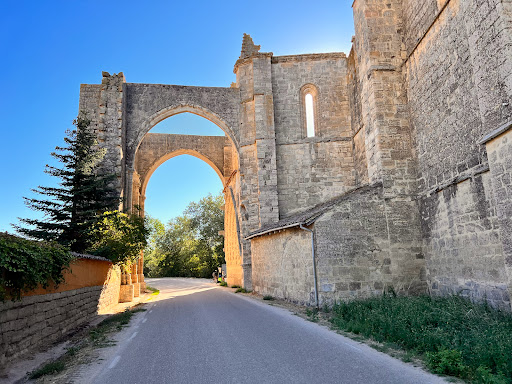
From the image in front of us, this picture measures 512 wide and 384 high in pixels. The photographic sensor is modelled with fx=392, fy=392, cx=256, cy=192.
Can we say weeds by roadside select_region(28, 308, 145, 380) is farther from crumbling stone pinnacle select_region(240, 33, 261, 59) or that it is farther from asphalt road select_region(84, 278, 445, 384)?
crumbling stone pinnacle select_region(240, 33, 261, 59)

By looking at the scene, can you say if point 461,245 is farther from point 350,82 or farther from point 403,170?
point 350,82

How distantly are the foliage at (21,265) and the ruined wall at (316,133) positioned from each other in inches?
489

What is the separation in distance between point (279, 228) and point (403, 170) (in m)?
4.23

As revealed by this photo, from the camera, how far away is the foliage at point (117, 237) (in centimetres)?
1449

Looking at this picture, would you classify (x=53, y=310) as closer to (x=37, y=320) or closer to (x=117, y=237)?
(x=37, y=320)

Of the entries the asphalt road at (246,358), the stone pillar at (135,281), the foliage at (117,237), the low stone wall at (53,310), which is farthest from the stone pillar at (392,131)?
the stone pillar at (135,281)

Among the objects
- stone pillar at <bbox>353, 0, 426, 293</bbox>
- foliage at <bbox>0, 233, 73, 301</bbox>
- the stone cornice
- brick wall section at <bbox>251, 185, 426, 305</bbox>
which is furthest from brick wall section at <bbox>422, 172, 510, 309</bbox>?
the stone cornice

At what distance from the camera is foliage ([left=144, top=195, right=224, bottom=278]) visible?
149 feet

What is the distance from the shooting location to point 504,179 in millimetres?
6730

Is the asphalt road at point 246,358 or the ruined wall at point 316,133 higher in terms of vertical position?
the ruined wall at point 316,133

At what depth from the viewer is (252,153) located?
62.8ft

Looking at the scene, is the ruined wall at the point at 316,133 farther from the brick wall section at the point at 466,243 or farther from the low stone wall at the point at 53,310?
the low stone wall at the point at 53,310

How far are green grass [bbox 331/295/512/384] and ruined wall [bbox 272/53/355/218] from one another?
968 centimetres

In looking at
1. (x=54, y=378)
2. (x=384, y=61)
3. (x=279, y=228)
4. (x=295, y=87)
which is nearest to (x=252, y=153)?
(x=295, y=87)
